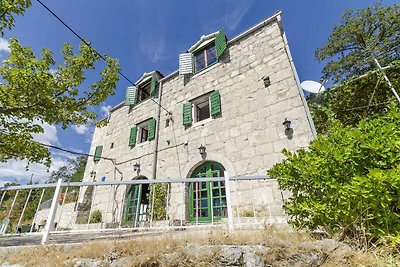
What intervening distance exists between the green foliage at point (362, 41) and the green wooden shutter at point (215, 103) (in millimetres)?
5537

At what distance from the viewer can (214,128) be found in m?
7.50

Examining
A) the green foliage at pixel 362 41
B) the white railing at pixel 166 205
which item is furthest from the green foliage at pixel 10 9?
the green foliage at pixel 362 41

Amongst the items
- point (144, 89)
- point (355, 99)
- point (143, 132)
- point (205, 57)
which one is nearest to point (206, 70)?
point (205, 57)

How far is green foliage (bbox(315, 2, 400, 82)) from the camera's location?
8.55 metres

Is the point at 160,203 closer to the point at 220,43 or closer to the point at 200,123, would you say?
the point at 200,123

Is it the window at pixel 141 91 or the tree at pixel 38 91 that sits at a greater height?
the window at pixel 141 91

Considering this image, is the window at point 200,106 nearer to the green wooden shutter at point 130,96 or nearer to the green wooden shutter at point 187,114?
the green wooden shutter at point 187,114

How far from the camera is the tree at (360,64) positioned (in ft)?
24.1

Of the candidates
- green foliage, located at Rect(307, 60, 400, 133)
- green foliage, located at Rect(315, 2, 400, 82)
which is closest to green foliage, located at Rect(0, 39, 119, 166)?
green foliage, located at Rect(307, 60, 400, 133)

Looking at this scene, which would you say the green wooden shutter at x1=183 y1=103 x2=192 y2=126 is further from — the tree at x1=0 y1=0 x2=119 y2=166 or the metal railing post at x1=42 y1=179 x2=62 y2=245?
the metal railing post at x1=42 y1=179 x2=62 y2=245

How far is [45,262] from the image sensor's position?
224 cm

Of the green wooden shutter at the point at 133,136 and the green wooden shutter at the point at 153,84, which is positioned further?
the green wooden shutter at the point at 153,84

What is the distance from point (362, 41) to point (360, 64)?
185 centimetres

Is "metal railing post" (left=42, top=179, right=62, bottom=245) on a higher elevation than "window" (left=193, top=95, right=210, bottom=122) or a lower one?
lower
